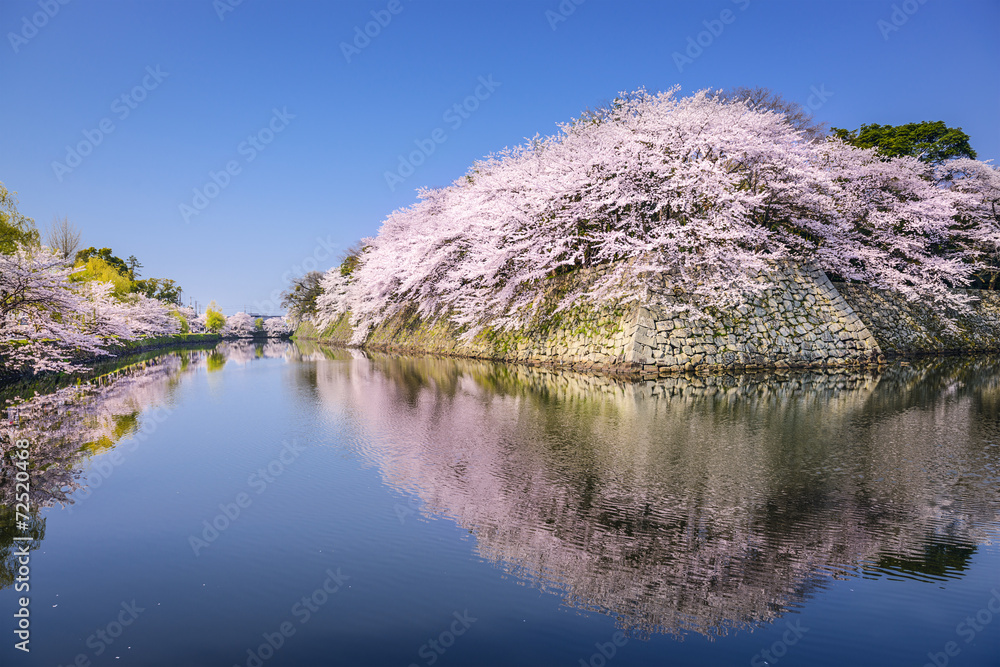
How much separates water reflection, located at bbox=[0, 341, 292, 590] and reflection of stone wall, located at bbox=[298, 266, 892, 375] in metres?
14.1

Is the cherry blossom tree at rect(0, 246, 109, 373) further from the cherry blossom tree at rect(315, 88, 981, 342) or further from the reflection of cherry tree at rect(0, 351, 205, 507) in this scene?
the cherry blossom tree at rect(315, 88, 981, 342)

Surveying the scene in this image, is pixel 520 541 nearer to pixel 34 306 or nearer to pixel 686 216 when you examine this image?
pixel 686 216

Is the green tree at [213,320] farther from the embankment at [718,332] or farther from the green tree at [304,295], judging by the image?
the embankment at [718,332]

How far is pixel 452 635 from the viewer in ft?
12.0

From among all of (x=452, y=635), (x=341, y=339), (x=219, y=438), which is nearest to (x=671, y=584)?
(x=452, y=635)

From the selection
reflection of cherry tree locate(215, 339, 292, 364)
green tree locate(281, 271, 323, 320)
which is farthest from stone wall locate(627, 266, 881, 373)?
green tree locate(281, 271, 323, 320)

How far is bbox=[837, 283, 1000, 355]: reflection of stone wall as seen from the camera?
26719 millimetres

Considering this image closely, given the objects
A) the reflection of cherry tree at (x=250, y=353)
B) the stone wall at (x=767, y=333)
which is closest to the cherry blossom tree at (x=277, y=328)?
the reflection of cherry tree at (x=250, y=353)

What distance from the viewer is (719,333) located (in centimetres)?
2034

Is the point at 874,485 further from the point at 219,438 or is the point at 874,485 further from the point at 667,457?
the point at 219,438

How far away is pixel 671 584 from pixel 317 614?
8.45 ft

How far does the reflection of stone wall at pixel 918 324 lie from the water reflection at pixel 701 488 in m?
14.2

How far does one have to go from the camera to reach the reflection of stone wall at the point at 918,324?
26.7 meters

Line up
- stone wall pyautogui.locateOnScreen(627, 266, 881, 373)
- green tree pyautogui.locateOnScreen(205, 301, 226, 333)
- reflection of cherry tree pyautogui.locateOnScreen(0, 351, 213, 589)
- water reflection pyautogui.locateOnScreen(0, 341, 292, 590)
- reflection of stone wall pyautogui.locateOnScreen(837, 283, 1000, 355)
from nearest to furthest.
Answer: water reflection pyautogui.locateOnScreen(0, 341, 292, 590), reflection of cherry tree pyautogui.locateOnScreen(0, 351, 213, 589), stone wall pyautogui.locateOnScreen(627, 266, 881, 373), reflection of stone wall pyautogui.locateOnScreen(837, 283, 1000, 355), green tree pyautogui.locateOnScreen(205, 301, 226, 333)
